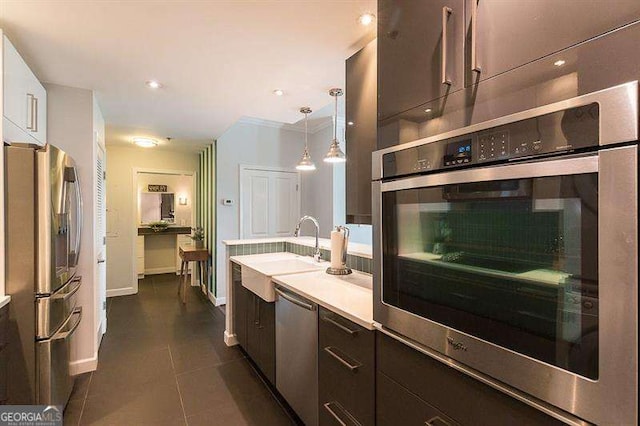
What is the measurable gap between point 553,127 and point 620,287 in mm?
359

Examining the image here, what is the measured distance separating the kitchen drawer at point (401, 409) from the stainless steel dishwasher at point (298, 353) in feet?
1.73

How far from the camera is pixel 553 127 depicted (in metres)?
0.71

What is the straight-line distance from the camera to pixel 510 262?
2.66 ft

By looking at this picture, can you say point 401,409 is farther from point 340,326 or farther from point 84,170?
point 84,170

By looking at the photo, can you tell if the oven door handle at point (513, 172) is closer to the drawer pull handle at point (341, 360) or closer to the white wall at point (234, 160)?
the drawer pull handle at point (341, 360)

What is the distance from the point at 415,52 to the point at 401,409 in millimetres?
1291

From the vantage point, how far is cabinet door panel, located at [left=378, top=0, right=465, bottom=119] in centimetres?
97

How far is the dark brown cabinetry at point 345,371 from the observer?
1.30 metres

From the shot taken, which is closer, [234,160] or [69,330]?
[69,330]

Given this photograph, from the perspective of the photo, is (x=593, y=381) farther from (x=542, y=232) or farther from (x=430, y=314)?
(x=430, y=314)

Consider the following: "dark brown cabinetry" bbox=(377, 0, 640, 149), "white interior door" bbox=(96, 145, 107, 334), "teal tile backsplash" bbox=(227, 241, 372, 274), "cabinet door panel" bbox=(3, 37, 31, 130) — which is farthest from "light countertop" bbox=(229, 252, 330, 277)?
"cabinet door panel" bbox=(3, 37, 31, 130)

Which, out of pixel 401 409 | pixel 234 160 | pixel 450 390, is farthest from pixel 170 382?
pixel 234 160

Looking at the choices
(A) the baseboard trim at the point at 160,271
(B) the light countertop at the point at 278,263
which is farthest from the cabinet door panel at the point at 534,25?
(A) the baseboard trim at the point at 160,271

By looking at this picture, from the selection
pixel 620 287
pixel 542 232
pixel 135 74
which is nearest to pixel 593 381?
pixel 620 287
